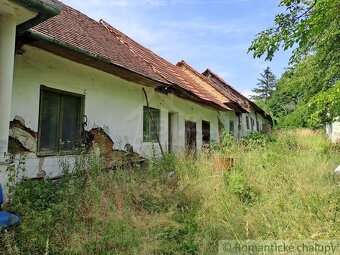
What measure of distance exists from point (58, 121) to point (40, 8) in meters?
2.66

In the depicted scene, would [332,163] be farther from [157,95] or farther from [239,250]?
[157,95]

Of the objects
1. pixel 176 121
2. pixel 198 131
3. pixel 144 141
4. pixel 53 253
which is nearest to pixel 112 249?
pixel 53 253

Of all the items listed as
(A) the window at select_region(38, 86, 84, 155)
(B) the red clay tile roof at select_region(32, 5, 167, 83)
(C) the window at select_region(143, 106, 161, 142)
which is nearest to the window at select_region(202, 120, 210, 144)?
(C) the window at select_region(143, 106, 161, 142)

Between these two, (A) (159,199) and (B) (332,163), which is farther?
(B) (332,163)

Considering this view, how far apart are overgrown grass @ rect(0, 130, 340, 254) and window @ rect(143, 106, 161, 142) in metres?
2.53

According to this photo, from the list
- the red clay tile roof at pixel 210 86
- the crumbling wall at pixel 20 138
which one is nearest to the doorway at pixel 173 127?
the red clay tile roof at pixel 210 86

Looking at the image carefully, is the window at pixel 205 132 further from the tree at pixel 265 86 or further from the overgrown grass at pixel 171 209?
the tree at pixel 265 86

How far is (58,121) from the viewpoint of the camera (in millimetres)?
5980

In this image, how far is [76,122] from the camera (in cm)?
641

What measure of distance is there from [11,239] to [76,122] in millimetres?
3429

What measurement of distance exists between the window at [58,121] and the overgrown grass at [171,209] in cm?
60

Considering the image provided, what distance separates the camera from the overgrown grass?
11.6 feet

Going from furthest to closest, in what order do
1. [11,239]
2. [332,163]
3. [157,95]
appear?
[157,95], [332,163], [11,239]

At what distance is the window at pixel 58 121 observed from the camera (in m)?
5.70
